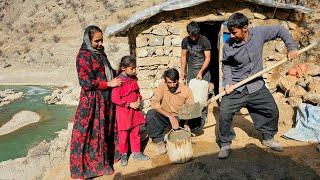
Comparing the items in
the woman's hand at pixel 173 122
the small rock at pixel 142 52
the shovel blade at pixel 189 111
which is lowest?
the woman's hand at pixel 173 122

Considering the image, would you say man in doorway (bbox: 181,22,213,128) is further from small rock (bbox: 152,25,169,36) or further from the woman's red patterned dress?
the woman's red patterned dress

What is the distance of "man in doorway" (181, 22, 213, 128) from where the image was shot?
19.4 ft

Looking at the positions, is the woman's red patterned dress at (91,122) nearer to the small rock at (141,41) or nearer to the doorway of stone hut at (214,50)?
the small rock at (141,41)

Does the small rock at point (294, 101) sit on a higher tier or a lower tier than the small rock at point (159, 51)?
lower

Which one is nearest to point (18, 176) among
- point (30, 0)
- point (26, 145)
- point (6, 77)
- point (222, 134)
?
point (222, 134)

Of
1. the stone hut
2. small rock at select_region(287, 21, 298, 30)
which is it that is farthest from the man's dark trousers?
small rock at select_region(287, 21, 298, 30)

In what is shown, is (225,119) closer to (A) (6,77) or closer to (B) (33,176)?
(B) (33,176)

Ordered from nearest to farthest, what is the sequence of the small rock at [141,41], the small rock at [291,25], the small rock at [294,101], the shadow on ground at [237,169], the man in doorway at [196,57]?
1. the shadow on ground at [237,169]
2. the man in doorway at [196,57]
3. the small rock at [294,101]
4. the small rock at [141,41]
5. the small rock at [291,25]

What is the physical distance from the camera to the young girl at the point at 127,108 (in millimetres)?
4570

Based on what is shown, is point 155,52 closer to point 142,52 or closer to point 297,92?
point 142,52

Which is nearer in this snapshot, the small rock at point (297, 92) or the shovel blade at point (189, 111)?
the shovel blade at point (189, 111)

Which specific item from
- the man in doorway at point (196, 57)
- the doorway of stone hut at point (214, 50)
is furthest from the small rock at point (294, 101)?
the man in doorway at point (196, 57)

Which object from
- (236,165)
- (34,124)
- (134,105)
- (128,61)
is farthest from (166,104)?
(34,124)

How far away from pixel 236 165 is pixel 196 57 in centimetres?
216
